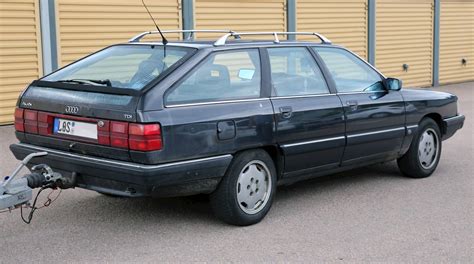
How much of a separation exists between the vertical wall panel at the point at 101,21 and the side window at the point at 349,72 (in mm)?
5663

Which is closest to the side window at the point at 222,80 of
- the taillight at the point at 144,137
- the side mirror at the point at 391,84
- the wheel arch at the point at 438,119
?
the taillight at the point at 144,137

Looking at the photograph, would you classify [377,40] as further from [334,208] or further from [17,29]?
[334,208]

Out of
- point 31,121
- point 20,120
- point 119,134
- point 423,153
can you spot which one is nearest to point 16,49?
point 20,120

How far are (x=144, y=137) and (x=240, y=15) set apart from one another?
900cm

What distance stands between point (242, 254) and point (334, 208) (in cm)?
149

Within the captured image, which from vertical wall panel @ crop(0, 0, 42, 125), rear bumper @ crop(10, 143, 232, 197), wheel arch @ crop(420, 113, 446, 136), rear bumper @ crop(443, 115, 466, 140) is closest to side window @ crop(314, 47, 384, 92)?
wheel arch @ crop(420, 113, 446, 136)

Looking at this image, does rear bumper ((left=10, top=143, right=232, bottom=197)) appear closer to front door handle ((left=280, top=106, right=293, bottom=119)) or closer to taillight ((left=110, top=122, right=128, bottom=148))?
taillight ((left=110, top=122, right=128, bottom=148))

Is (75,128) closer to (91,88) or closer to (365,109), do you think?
(91,88)

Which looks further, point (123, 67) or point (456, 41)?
point (456, 41)

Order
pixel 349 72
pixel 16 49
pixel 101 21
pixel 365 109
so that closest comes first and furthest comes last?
pixel 365 109, pixel 349 72, pixel 16 49, pixel 101 21

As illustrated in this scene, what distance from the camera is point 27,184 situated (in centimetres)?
467

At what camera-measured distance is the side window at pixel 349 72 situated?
631cm

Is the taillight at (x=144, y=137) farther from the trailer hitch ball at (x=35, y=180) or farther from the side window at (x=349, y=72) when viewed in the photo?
the side window at (x=349, y=72)

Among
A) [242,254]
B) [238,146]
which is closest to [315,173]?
[238,146]
